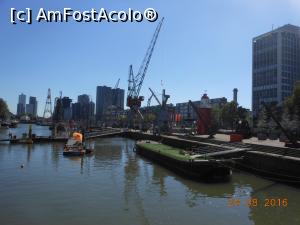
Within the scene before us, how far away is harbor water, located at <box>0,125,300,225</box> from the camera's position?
23.1 meters

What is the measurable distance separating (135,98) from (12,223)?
144 m

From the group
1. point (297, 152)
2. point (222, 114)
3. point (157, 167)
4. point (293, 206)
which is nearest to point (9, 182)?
point (157, 167)

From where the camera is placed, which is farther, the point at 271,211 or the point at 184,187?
the point at 184,187

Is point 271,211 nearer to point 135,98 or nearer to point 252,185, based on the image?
point 252,185

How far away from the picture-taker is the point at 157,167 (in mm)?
48812

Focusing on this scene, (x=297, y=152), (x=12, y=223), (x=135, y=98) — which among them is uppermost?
(x=135, y=98)

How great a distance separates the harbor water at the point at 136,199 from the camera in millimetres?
23062
